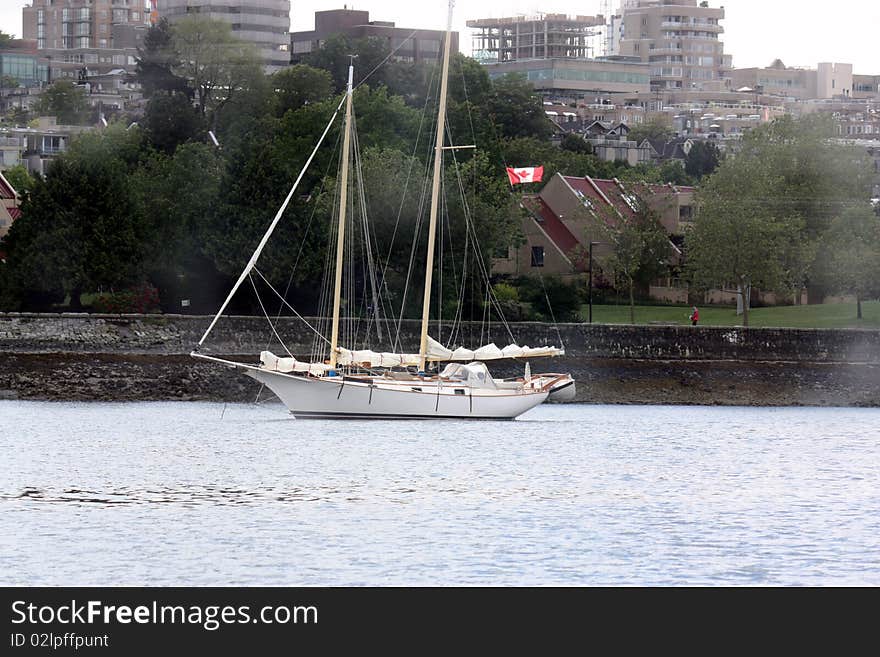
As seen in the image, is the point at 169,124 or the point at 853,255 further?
the point at 169,124

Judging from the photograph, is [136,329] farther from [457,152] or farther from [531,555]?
[531,555]

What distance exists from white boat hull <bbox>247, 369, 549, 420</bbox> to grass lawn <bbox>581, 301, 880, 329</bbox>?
2784 cm

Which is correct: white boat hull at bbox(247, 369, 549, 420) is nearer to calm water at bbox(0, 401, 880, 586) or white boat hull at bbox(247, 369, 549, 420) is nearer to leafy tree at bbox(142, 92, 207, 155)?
calm water at bbox(0, 401, 880, 586)

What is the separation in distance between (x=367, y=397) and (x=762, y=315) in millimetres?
40589

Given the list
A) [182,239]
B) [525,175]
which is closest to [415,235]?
[525,175]

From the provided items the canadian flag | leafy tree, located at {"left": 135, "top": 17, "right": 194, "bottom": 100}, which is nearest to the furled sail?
the canadian flag

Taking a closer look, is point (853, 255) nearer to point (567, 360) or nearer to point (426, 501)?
point (567, 360)

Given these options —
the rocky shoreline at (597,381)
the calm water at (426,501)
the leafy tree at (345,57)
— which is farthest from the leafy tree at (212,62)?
the calm water at (426,501)

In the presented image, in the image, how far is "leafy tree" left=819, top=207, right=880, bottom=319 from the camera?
86625 millimetres

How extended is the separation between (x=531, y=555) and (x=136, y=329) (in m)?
36.3

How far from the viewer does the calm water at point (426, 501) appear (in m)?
30.0

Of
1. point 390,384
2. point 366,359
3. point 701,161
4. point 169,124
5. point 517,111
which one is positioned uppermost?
point 517,111

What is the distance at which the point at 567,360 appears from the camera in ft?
222
